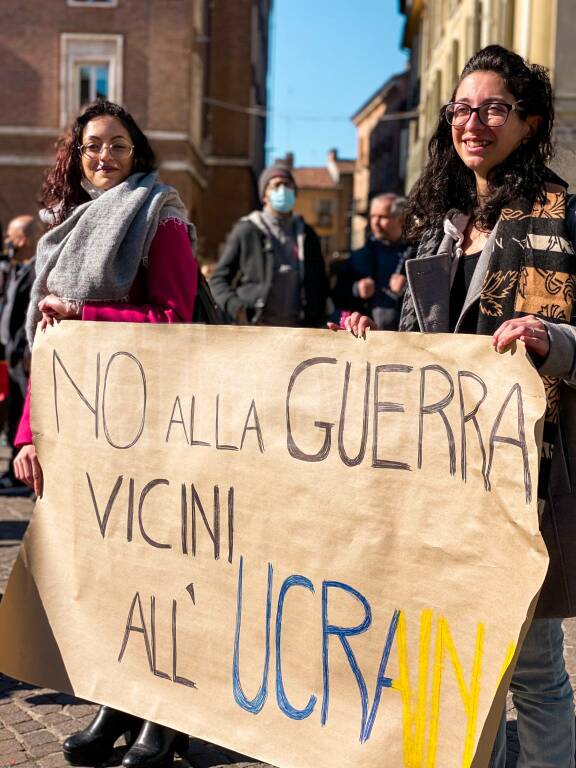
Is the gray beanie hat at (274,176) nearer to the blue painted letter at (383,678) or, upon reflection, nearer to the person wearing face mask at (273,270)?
the person wearing face mask at (273,270)

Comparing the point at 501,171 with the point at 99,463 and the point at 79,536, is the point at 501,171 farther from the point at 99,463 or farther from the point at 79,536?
the point at 79,536

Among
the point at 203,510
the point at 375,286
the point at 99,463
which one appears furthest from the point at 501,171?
the point at 375,286

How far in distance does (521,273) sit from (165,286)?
1.16m

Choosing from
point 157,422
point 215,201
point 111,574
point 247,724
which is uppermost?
point 215,201

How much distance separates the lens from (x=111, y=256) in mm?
2926

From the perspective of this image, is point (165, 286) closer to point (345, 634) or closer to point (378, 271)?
point (345, 634)

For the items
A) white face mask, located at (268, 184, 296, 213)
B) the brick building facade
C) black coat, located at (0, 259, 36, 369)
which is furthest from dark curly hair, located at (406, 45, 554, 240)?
the brick building facade

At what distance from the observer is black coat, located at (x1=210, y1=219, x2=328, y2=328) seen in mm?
6393

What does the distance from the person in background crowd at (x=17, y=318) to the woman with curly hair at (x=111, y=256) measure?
3.92m

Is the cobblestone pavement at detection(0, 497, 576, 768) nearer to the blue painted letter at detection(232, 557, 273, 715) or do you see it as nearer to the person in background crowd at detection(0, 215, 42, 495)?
the blue painted letter at detection(232, 557, 273, 715)

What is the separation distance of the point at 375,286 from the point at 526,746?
170 inches

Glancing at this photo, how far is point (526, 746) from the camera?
244cm

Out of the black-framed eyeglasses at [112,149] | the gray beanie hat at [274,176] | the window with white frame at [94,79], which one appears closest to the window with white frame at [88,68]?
the window with white frame at [94,79]

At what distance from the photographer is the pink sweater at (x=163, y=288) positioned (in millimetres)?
2969
